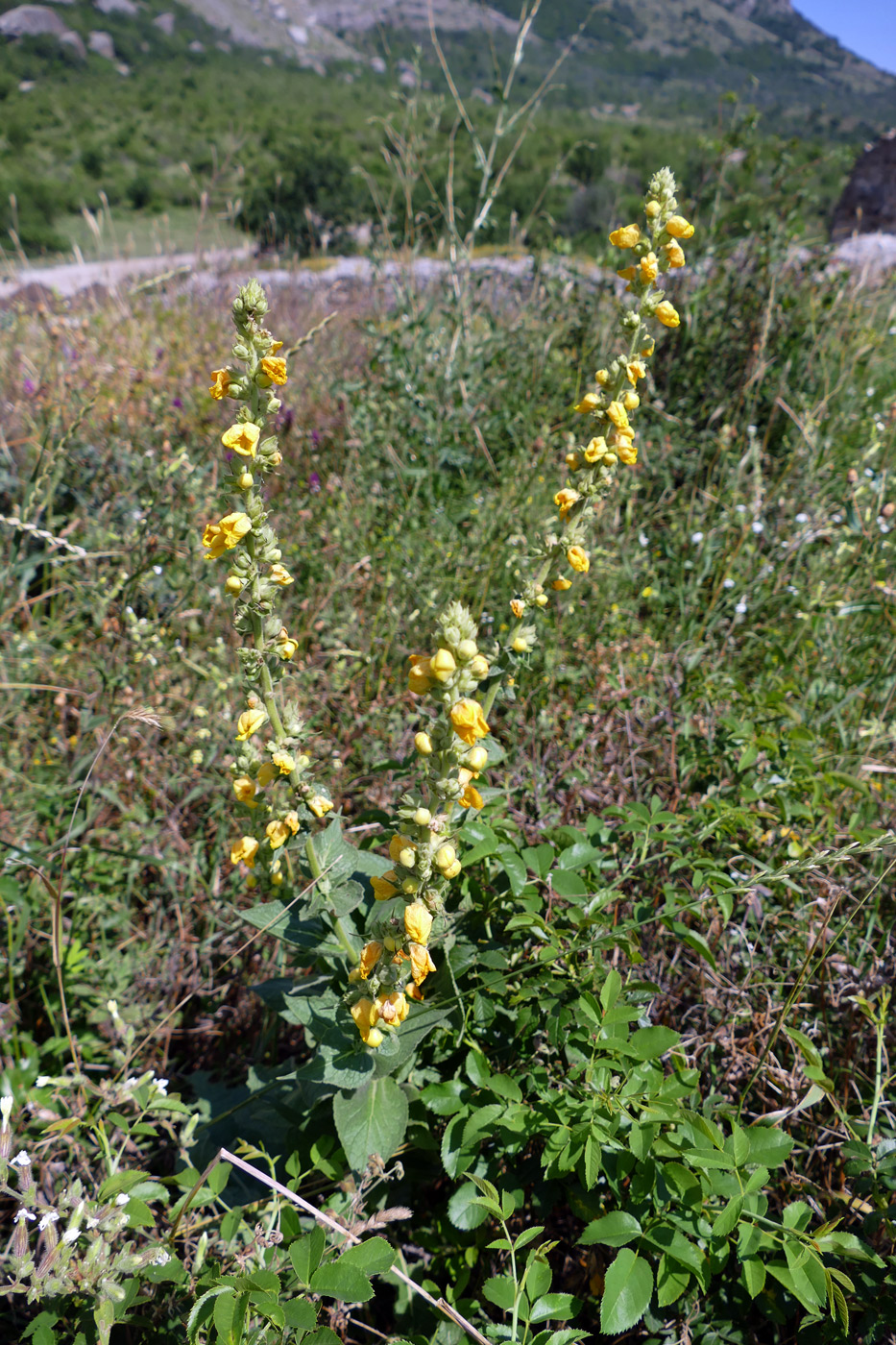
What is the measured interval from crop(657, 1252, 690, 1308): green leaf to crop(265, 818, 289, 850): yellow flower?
37.2 inches

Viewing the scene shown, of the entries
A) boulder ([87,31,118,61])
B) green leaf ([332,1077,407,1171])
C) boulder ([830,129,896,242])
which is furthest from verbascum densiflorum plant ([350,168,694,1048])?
boulder ([87,31,118,61])

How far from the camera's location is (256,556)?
127cm

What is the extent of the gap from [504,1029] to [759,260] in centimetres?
471

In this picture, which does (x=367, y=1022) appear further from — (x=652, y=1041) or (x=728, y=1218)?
(x=728, y=1218)

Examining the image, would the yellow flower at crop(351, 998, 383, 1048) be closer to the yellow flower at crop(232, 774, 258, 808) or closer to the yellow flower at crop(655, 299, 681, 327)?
the yellow flower at crop(232, 774, 258, 808)

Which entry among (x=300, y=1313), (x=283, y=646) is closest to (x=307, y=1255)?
(x=300, y=1313)

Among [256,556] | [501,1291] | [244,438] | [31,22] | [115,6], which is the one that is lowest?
[501,1291]

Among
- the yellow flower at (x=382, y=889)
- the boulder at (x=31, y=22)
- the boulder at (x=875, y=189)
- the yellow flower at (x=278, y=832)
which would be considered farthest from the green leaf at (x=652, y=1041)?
the boulder at (x=31, y=22)

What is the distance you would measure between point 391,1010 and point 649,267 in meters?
1.66

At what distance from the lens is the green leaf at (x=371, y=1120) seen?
1311 millimetres

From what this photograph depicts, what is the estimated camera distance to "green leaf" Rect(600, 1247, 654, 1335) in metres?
1.06

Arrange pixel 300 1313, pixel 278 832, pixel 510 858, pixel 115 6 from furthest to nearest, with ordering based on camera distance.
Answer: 1. pixel 115 6
2. pixel 510 858
3. pixel 278 832
4. pixel 300 1313

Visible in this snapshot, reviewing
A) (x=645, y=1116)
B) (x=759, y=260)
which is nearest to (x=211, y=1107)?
(x=645, y=1116)

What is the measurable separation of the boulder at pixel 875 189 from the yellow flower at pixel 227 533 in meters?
17.6
